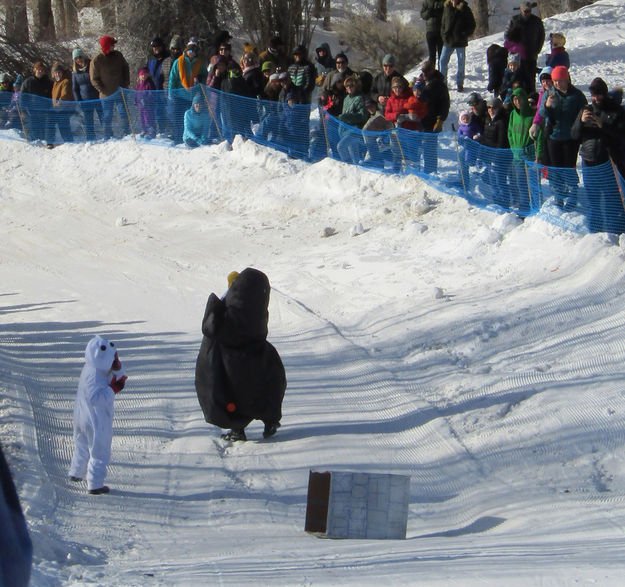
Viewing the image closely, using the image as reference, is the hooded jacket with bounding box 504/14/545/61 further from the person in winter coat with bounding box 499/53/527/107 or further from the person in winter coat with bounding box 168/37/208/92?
the person in winter coat with bounding box 168/37/208/92

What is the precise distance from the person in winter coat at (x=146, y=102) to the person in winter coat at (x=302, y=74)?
303 centimetres

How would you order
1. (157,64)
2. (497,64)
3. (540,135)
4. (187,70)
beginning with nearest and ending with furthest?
1. (540,135)
2. (187,70)
3. (497,64)
4. (157,64)

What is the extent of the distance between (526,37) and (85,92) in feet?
27.6

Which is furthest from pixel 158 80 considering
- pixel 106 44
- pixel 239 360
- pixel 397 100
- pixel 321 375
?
pixel 239 360

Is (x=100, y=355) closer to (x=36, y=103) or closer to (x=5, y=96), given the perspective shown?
(x=36, y=103)

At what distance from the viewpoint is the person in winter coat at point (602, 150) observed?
37.3 feet

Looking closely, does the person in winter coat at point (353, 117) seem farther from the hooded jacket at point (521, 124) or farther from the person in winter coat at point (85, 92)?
the person in winter coat at point (85, 92)

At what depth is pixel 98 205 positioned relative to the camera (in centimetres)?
1753

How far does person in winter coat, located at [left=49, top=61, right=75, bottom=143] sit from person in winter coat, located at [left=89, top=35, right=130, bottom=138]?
0.69m

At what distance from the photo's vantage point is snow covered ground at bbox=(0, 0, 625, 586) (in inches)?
246

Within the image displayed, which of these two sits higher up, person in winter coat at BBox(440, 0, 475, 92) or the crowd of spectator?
person in winter coat at BBox(440, 0, 475, 92)

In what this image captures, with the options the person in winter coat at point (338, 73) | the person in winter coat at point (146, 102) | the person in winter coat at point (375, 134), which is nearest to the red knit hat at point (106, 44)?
the person in winter coat at point (146, 102)

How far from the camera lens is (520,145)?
1287 centimetres

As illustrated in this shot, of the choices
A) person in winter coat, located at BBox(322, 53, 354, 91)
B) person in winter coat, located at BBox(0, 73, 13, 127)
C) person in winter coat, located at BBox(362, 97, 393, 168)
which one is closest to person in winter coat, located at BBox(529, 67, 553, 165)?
person in winter coat, located at BBox(362, 97, 393, 168)
